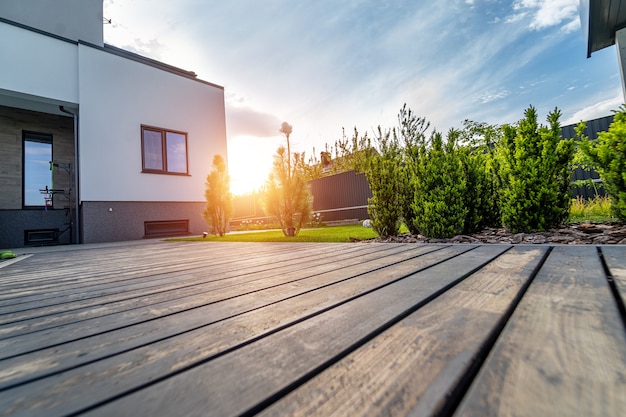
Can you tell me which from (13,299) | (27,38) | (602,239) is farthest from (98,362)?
(27,38)

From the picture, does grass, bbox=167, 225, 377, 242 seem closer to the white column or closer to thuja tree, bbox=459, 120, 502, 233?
thuja tree, bbox=459, 120, 502, 233

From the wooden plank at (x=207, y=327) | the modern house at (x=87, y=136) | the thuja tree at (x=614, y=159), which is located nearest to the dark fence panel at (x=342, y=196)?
the modern house at (x=87, y=136)

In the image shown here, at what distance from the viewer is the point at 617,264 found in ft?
4.56

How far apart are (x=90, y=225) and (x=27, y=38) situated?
15.0 ft

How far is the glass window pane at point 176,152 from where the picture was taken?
7.95 meters

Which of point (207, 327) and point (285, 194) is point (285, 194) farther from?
point (207, 327)

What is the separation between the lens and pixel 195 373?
584mm

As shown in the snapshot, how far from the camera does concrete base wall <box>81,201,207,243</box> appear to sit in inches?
257

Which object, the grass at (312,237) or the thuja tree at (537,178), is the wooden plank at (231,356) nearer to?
the thuja tree at (537,178)

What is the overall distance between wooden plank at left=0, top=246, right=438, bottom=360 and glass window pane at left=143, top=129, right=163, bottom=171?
7.52 metres

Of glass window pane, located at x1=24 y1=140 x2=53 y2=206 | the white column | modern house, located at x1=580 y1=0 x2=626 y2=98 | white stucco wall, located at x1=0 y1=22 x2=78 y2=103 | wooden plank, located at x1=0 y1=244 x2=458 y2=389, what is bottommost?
wooden plank, located at x1=0 y1=244 x2=458 y2=389

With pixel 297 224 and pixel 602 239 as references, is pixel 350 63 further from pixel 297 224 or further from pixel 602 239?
pixel 602 239

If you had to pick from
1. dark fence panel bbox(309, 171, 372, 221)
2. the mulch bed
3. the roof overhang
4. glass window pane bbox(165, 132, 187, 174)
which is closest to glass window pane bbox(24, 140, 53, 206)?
glass window pane bbox(165, 132, 187, 174)

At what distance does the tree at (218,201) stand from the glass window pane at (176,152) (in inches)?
55.9
